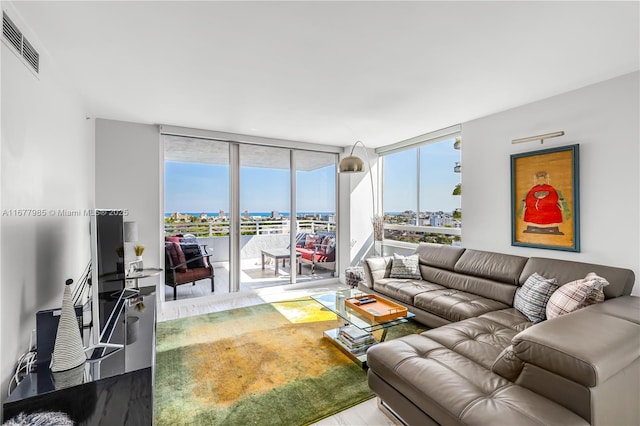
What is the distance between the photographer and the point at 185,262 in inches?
172

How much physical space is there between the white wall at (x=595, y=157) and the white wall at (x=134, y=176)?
14.9ft

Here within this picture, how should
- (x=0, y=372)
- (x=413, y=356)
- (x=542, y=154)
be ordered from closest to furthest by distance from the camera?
1. (x=0, y=372)
2. (x=413, y=356)
3. (x=542, y=154)

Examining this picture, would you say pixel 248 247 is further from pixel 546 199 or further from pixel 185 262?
pixel 546 199

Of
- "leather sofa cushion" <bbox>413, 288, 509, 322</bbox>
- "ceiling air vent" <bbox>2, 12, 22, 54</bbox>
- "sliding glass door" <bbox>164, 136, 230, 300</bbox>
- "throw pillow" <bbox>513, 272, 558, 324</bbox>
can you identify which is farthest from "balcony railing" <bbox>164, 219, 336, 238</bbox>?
"throw pillow" <bbox>513, 272, 558, 324</bbox>

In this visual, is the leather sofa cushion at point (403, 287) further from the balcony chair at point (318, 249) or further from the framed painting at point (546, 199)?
the balcony chair at point (318, 249)

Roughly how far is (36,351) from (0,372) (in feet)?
0.76

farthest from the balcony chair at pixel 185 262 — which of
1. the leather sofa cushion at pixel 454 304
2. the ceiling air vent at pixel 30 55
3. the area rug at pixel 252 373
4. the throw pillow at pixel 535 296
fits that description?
the throw pillow at pixel 535 296

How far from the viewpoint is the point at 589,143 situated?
2.84 m

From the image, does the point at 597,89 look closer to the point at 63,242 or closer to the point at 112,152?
the point at 63,242

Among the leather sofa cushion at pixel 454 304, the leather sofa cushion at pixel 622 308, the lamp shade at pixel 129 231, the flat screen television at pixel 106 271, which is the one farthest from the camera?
the lamp shade at pixel 129 231

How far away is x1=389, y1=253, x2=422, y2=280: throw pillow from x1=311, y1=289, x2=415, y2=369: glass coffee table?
3.75 ft

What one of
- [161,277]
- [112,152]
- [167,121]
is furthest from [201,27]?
[161,277]

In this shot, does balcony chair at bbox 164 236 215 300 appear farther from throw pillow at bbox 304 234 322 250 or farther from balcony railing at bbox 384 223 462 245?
balcony railing at bbox 384 223 462 245

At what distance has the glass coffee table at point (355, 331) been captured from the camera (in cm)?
264
